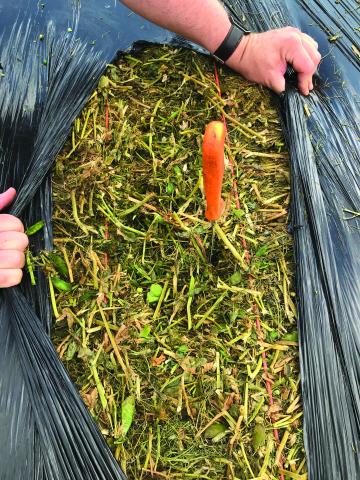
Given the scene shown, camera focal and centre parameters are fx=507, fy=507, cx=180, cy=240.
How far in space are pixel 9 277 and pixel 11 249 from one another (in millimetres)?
79

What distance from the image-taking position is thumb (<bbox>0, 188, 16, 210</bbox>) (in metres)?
1.46

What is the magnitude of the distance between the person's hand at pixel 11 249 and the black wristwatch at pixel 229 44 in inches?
32.6

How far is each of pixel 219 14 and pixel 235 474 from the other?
1.34 m

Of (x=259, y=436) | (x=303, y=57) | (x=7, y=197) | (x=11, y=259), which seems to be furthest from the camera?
(x=303, y=57)

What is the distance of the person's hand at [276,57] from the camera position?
62.4 inches

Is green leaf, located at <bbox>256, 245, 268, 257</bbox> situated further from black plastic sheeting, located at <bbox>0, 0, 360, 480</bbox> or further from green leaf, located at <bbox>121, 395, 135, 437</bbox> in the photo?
green leaf, located at <bbox>121, 395, 135, 437</bbox>

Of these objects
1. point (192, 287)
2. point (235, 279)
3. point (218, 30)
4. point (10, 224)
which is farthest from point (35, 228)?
point (218, 30)

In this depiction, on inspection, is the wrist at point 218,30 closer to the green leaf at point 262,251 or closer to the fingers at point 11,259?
the green leaf at point 262,251

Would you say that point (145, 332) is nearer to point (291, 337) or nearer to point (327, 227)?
point (291, 337)

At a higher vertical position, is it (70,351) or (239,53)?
(239,53)

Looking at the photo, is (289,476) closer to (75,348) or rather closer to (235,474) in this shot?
(235,474)

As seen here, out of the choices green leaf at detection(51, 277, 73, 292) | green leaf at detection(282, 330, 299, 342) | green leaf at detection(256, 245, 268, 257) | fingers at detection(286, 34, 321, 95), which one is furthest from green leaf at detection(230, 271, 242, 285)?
fingers at detection(286, 34, 321, 95)

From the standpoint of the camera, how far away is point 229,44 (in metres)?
1.62

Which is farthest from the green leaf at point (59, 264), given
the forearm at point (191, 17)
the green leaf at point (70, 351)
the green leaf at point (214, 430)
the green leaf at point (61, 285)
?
the forearm at point (191, 17)
